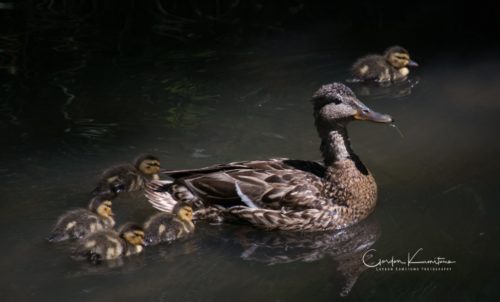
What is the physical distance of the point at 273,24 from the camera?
9266mm

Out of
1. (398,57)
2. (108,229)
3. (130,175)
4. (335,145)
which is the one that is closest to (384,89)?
(398,57)

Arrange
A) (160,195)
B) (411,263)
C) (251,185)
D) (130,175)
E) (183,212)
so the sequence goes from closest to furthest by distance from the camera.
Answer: (411,263)
(183,212)
(251,185)
(160,195)
(130,175)

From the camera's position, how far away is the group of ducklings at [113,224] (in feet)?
16.4

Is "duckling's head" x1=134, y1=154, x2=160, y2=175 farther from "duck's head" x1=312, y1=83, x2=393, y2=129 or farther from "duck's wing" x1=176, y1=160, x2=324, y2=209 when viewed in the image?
"duck's head" x1=312, y1=83, x2=393, y2=129

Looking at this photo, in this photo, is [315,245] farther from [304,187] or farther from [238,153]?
[238,153]

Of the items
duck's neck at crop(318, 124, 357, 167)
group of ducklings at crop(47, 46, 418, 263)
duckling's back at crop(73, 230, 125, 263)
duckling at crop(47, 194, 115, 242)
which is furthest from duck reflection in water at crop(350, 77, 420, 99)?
duckling's back at crop(73, 230, 125, 263)

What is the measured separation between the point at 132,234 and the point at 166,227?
0.90 feet

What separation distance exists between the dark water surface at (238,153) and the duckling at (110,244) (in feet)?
0.24

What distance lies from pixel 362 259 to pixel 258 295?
756 mm

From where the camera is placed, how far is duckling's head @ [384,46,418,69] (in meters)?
7.92

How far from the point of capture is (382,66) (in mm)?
7922

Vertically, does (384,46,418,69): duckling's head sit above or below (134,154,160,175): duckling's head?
above

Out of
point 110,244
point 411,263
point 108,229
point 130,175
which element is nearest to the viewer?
point 411,263

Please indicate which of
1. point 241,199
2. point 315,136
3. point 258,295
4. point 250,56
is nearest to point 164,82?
point 250,56
